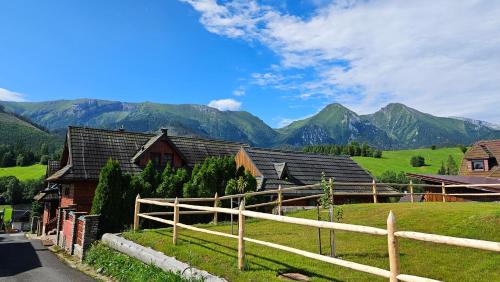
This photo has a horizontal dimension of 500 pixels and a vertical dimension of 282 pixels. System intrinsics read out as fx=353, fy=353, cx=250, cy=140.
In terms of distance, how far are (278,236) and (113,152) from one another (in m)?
21.4

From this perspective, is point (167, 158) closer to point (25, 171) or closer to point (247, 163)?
point (247, 163)

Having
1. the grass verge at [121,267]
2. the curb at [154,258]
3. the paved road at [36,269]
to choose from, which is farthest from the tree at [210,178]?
the paved road at [36,269]

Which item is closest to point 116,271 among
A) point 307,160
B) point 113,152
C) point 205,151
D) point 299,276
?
point 299,276

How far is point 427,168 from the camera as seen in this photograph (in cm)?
11175

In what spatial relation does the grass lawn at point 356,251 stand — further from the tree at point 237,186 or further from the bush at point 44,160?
the bush at point 44,160

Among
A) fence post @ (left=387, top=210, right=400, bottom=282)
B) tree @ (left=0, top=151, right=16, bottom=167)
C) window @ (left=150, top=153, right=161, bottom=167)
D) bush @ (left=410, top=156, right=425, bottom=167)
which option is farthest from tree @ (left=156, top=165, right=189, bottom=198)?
tree @ (left=0, top=151, right=16, bottom=167)

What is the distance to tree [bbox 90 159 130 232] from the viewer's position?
19641 millimetres

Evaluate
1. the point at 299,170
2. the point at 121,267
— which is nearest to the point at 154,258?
the point at 121,267

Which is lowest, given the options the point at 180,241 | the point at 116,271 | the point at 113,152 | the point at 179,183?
the point at 116,271

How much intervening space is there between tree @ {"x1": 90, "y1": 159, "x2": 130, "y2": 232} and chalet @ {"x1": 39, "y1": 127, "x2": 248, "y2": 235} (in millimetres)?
5220

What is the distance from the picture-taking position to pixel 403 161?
118m

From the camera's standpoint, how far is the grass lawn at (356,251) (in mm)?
7809

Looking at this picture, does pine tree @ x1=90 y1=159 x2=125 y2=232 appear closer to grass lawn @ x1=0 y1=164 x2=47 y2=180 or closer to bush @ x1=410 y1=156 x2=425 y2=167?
grass lawn @ x1=0 y1=164 x2=47 y2=180

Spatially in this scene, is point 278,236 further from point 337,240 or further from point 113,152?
point 113,152
